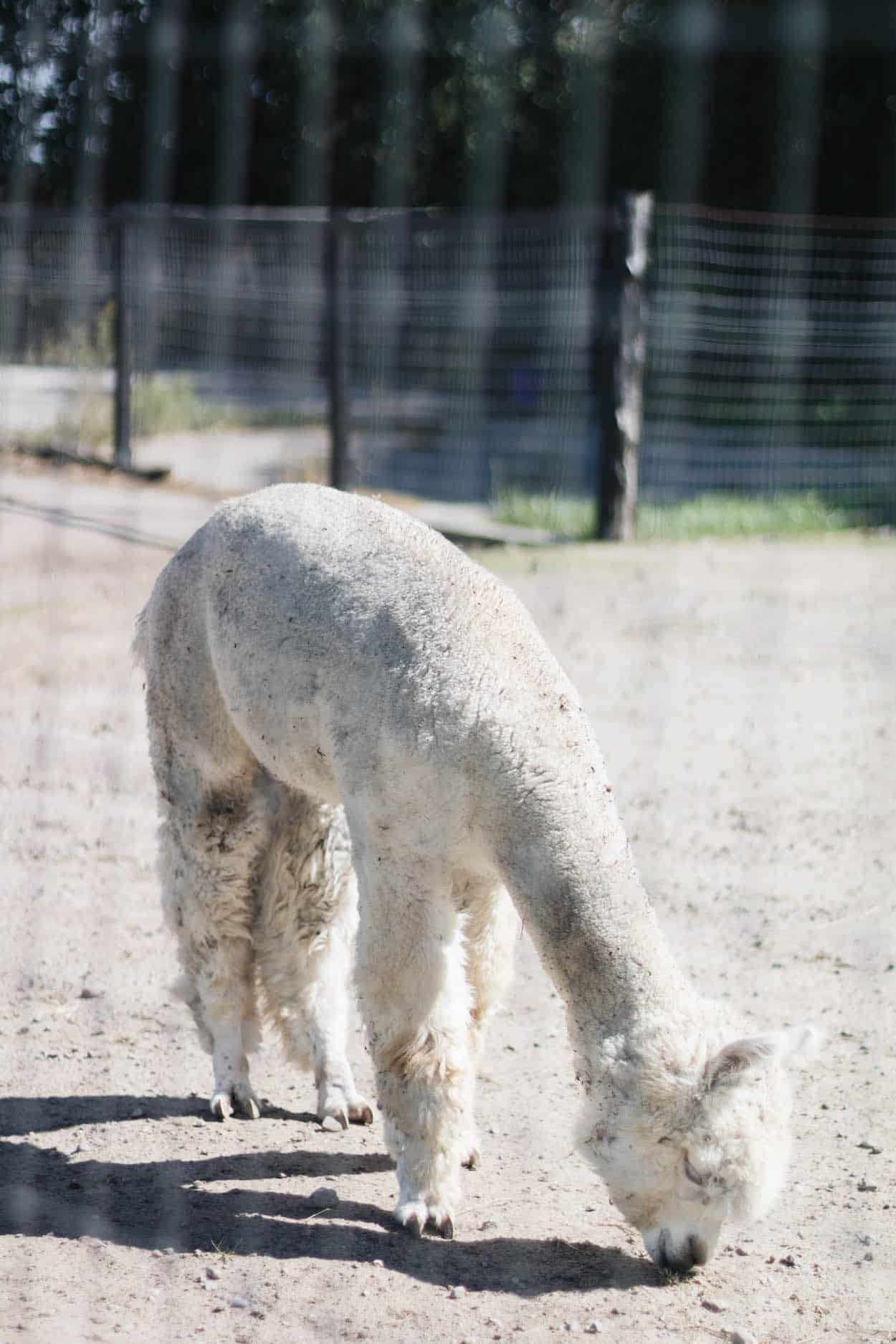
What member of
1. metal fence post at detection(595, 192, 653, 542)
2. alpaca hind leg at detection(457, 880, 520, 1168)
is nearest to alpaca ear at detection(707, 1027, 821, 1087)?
alpaca hind leg at detection(457, 880, 520, 1168)

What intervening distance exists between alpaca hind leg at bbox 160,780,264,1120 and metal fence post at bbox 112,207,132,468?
10477mm

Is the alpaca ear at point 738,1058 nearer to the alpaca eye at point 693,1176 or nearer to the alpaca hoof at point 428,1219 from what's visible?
the alpaca eye at point 693,1176

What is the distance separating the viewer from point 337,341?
12164 mm

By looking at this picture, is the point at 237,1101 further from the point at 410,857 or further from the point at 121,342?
the point at 121,342

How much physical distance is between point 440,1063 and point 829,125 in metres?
18.7

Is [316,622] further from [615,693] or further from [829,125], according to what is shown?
[829,125]

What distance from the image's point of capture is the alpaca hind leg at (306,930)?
13.6 ft

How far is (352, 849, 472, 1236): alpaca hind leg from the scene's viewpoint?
3344 mm

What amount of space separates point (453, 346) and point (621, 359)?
526 centimetres

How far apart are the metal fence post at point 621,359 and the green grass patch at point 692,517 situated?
0.26m

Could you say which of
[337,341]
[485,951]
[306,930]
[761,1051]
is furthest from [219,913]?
[337,341]

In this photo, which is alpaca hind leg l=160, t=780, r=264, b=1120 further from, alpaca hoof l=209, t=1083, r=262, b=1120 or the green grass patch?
the green grass patch

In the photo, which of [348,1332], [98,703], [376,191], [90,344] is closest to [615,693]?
[98,703]

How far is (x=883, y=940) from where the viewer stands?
5.04 meters
